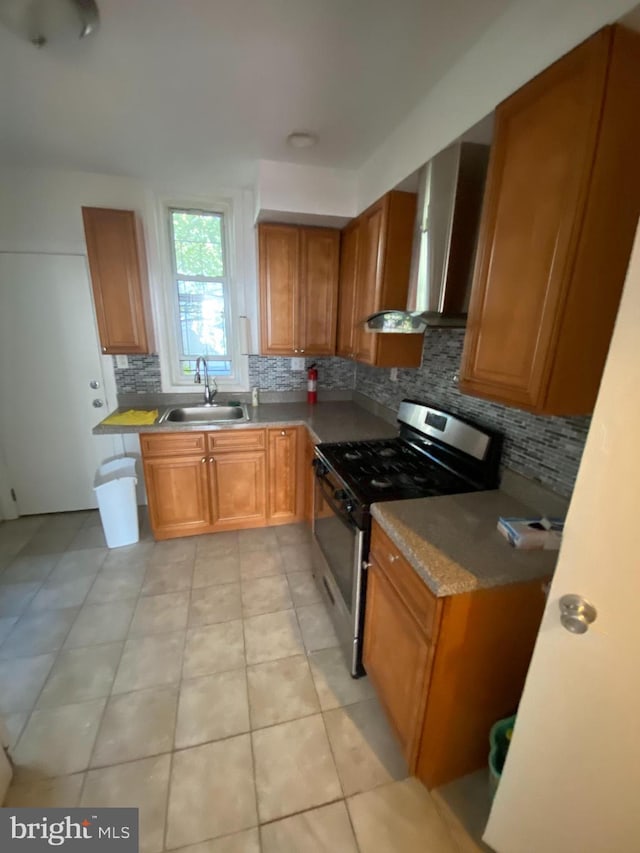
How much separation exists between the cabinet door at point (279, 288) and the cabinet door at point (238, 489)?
85cm

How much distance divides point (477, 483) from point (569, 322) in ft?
2.65

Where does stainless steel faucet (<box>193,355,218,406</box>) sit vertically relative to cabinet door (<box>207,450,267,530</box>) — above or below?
above

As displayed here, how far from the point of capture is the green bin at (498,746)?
1.13 m

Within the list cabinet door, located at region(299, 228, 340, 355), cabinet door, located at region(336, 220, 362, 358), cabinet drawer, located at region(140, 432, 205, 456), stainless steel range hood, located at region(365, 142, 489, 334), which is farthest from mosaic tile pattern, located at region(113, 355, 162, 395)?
stainless steel range hood, located at region(365, 142, 489, 334)

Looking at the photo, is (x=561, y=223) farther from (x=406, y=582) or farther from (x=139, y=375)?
(x=139, y=375)

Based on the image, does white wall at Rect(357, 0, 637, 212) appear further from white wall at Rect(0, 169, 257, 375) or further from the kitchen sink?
the kitchen sink

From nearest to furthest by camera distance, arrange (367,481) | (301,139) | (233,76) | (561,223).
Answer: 1. (561,223)
2. (233,76)
3. (367,481)
4. (301,139)

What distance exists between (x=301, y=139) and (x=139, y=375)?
79.7 inches

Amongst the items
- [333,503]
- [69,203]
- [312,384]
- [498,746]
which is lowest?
[498,746]

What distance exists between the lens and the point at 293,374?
3.09m

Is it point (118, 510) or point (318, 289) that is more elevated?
point (318, 289)

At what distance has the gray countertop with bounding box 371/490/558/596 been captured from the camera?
101 cm

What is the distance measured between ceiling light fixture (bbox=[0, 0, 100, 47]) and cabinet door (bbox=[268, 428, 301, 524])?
2.02m

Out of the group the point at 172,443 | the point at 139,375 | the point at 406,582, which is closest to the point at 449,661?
the point at 406,582
